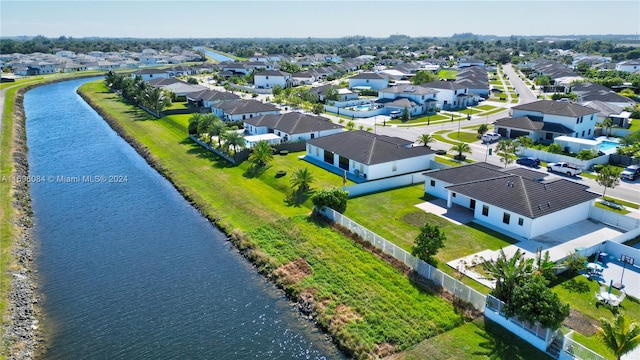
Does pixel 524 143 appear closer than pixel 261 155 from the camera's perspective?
No

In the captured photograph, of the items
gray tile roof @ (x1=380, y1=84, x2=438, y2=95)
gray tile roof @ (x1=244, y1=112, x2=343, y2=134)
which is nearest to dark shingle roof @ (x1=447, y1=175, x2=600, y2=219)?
gray tile roof @ (x1=244, y1=112, x2=343, y2=134)

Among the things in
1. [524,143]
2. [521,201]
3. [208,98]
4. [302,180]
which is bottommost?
[524,143]

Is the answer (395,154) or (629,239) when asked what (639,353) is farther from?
(395,154)

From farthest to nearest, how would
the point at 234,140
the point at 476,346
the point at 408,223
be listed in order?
the point at 234,140 < the point at 408,223 < the point at 476,346

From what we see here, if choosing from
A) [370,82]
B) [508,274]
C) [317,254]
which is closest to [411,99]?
[370,82]

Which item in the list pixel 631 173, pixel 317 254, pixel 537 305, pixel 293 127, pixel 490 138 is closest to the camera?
pixel 537 305

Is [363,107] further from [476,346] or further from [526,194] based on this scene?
[476,346]
